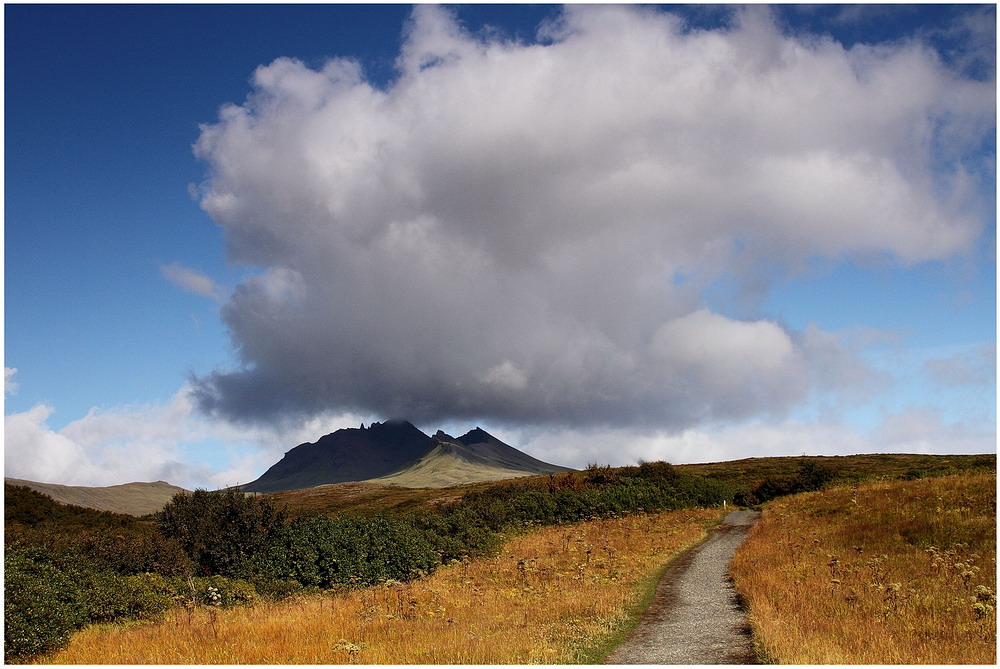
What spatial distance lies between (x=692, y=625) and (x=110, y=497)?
540 feet

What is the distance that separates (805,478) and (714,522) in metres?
26.5

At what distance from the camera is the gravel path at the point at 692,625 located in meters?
12.1

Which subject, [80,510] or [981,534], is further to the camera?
[80,510]

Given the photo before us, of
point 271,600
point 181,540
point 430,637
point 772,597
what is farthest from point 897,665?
point 181,540

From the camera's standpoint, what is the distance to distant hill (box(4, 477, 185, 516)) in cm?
12838

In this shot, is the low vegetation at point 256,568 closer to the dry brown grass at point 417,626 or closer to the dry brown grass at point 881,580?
the dry brown grass at point 417,626

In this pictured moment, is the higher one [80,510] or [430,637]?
[80,510]

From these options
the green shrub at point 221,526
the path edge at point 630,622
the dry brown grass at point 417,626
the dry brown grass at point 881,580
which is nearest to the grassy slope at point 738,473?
the dry brown grass at point 881,580

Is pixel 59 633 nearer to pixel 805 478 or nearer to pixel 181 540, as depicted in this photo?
pixel 181 540

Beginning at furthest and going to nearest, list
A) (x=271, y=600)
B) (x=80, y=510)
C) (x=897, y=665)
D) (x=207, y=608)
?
(x=80, y=510) < (x=271, y=600) < (x=207, y=608) < (x=897, y=665)

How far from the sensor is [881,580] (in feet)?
57.4

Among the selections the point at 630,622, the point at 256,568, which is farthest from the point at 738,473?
the point at 630,622

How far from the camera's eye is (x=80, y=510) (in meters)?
33.6

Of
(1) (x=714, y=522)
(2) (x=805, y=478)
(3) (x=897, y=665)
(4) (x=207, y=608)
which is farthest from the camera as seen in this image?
(2) (x=805, y=478)
